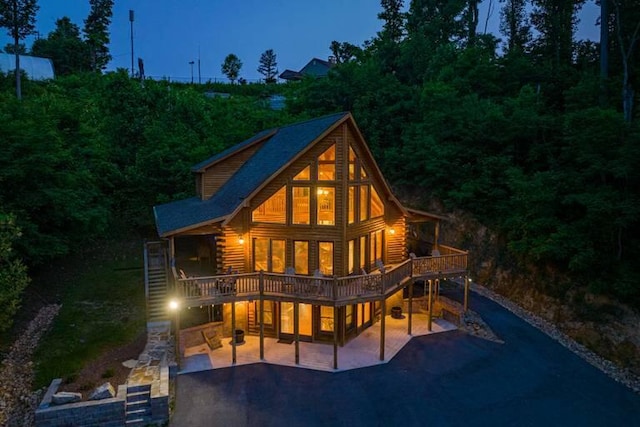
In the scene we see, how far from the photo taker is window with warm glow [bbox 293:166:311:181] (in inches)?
622

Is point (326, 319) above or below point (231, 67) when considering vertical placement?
below

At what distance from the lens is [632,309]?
1606cm

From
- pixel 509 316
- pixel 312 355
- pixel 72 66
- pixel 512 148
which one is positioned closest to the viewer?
pixel 312 355

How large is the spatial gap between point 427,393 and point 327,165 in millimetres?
8726

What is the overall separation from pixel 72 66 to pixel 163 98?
2558cm

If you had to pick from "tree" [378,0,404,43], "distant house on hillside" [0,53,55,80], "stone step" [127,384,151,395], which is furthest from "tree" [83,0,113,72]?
"stone step" [127,384,151,395]

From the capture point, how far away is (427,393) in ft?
41.5

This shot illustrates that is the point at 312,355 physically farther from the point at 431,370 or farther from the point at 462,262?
the point at 462,262

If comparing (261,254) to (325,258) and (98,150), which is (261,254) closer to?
(325,258)

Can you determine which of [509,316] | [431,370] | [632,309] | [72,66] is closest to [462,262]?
[509,316]

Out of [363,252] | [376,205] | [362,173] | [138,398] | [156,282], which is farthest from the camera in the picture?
[156,282]

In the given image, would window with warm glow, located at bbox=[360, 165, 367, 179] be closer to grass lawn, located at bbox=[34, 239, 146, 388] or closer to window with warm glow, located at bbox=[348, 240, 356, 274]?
window with warm glow, located at bbox=[348, 240, 356, 274]

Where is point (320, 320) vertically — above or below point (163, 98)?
below

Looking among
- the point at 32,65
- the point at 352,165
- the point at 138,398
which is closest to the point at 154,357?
the point at 138,398
